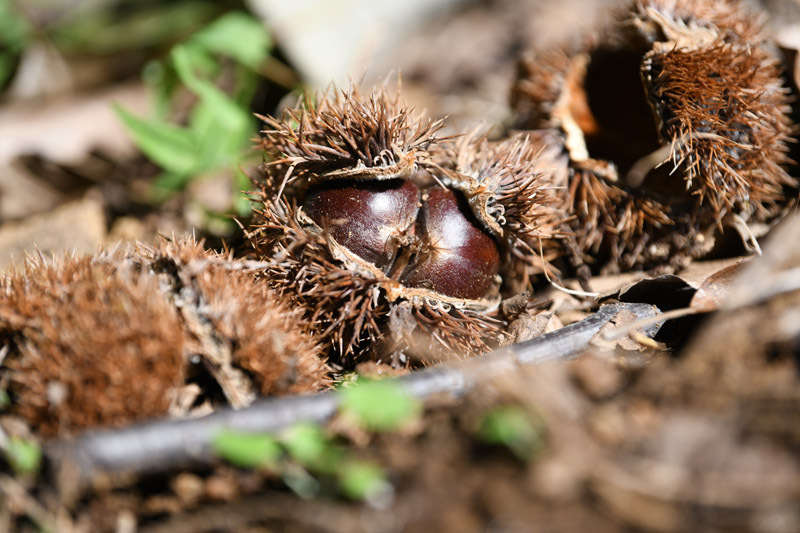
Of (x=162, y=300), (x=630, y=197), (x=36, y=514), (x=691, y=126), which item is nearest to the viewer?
(x=36, y=514)

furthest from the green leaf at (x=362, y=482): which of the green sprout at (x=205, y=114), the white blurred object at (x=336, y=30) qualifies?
the white blurred object at (x=336, y=30)

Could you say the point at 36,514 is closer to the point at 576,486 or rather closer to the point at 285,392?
the point at 285,392

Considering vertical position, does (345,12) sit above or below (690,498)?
above

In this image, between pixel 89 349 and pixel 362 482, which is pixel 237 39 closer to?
pixel 89 349

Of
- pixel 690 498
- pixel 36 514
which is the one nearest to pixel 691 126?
pixel 690 498

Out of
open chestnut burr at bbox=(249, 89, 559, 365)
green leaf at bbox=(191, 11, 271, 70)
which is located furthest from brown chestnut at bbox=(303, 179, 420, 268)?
green leaf at bbox=(191, 11, 271, 70)

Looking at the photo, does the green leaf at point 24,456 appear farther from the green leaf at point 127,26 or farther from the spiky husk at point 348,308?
the green leaf at point 127,26

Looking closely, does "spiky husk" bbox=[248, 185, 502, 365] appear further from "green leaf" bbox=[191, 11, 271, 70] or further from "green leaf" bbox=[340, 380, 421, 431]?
"green leaf" bbox=[191, 11, 271, 70]
